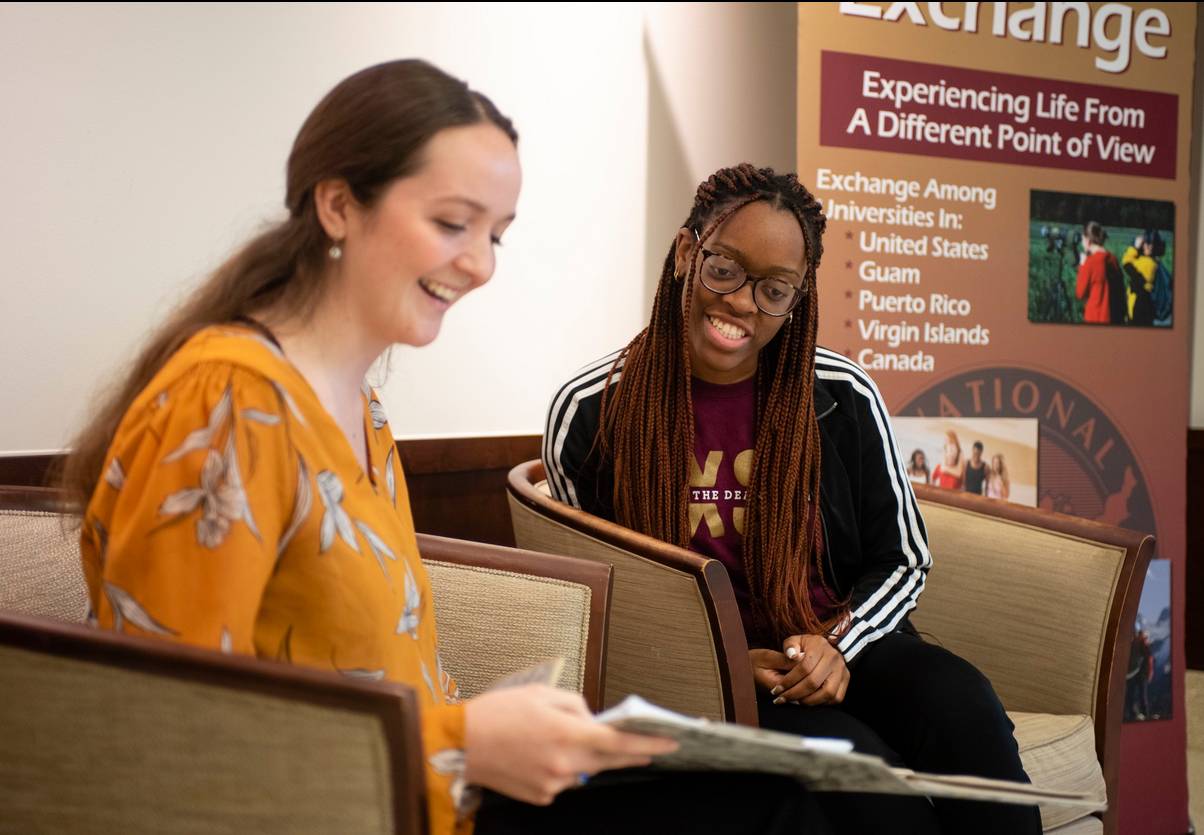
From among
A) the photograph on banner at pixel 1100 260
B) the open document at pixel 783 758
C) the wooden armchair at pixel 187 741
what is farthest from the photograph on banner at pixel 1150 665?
the wooden armchair at pixel 187 741

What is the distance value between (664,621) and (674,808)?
2.13 ft

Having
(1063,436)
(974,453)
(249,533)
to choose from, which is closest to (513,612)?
(249,533)

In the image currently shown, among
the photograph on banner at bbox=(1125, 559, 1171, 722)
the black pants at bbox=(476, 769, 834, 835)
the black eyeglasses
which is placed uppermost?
the black eyeglasses

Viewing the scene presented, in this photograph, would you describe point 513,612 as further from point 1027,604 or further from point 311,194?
point 1027,604

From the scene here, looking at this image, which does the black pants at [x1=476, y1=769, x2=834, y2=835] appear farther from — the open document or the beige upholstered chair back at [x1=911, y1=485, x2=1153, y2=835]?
the beige upholstered chair back at [x1=911, y1=485, x2=1153, y2=835]

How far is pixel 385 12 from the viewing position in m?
2.71

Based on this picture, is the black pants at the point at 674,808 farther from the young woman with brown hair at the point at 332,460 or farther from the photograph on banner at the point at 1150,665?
the photograph on banner at the point at 1150,665

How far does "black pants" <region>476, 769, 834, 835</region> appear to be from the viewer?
1.16 m

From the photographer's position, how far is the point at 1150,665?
3174 mm

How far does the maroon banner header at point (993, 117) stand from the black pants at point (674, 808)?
2.01 metres

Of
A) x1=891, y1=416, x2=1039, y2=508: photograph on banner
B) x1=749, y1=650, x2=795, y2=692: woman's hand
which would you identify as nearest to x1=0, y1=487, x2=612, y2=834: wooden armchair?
x1=749, y1=650, x2=795, y2=692: woman's hand

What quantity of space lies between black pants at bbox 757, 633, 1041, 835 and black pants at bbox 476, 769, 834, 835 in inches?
17.9

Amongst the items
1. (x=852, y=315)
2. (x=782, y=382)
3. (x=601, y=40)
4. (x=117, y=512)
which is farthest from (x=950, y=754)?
(x=601, y=40)

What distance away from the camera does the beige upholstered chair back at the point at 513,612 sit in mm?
1707
